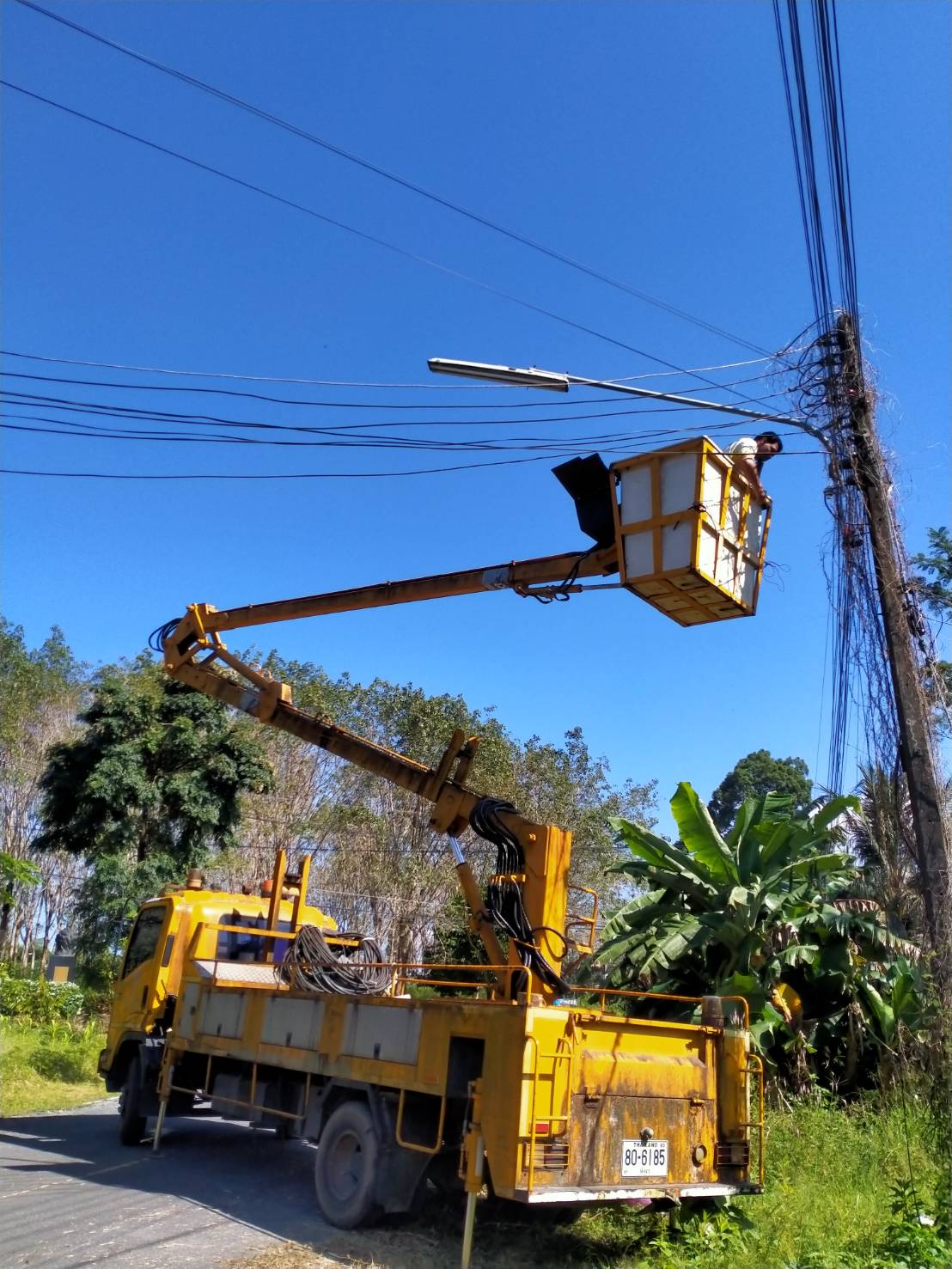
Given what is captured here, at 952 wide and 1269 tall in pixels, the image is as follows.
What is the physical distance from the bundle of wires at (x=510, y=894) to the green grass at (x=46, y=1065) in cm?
921

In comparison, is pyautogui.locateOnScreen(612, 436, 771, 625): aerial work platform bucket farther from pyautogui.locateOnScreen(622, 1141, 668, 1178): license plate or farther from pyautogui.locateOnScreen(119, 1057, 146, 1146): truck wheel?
pyautogui.locateOnScreen(119, 1057, 146, 1146): truck wheel

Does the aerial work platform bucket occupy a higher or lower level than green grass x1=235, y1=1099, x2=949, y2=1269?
higher

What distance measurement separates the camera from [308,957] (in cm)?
920

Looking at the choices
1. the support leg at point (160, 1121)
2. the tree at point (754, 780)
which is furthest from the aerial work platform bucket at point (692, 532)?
the tree at point (754, 780)

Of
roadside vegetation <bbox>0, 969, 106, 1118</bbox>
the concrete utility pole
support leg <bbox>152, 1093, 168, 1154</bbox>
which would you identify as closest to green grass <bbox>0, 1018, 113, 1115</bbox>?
roadside vegetation <bbox>0, 969, 106, 1118</bbox>

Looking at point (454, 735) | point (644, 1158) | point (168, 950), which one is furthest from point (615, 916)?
point (644, 1158)

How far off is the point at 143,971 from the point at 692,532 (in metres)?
8.17

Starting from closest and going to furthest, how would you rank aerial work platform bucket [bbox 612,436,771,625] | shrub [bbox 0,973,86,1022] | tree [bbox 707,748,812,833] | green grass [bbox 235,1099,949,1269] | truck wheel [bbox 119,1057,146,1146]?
green grass [bbox 235,1099,949,1269], aerial work platform bucket [bbox 612,436,771,625], truck wheel [bbox 119,1057,146,1146], shrub [bbox 0,973,86,1022], tree [bbox 707,748,812,833]

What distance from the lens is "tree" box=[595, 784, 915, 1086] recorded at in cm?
1089

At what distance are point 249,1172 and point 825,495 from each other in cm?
859

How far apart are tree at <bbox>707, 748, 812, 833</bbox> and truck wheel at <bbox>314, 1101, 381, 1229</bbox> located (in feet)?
168

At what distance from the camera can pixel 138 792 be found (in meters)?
19.4

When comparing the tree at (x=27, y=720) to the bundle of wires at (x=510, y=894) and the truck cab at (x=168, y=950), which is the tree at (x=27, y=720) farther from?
the bundle of wires at (x=510, y=894)

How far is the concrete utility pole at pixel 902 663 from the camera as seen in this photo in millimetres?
8195
